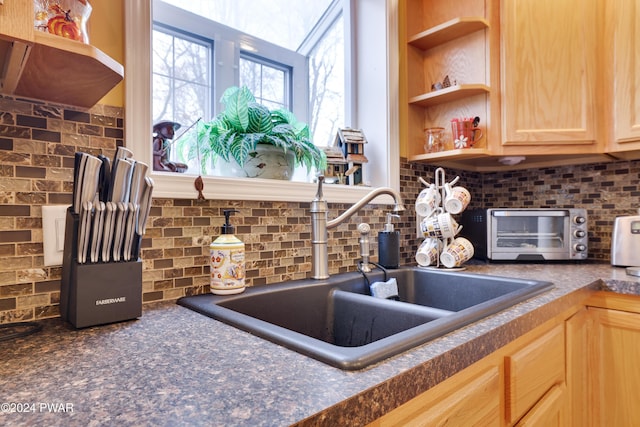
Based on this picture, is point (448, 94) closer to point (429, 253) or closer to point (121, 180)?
point (429, 253)

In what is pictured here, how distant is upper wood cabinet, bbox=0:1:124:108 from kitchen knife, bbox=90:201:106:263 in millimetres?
232

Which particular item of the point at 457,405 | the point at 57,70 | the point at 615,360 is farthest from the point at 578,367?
the point at 57,70

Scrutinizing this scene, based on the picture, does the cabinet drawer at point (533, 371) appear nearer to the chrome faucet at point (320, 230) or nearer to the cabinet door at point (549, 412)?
the cabinet door at point (549, 412)

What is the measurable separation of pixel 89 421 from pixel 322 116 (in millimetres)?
1518

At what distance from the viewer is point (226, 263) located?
37.2 inches

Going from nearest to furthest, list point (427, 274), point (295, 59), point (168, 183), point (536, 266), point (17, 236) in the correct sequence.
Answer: point (17, 236), point (168, 183), point (427, 274), point (536, 266), point (295, 59)

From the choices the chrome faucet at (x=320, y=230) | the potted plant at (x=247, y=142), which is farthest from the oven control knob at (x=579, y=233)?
the potted plant at (x=247, y=142)

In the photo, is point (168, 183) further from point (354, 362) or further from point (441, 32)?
point (441, 32)

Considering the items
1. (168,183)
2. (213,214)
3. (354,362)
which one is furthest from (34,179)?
(354,362)

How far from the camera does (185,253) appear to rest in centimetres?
98

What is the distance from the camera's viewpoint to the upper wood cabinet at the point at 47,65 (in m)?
0.53

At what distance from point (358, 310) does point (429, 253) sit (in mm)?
567

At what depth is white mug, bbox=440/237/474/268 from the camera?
4.59 ft

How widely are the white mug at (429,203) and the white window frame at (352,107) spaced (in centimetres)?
13
